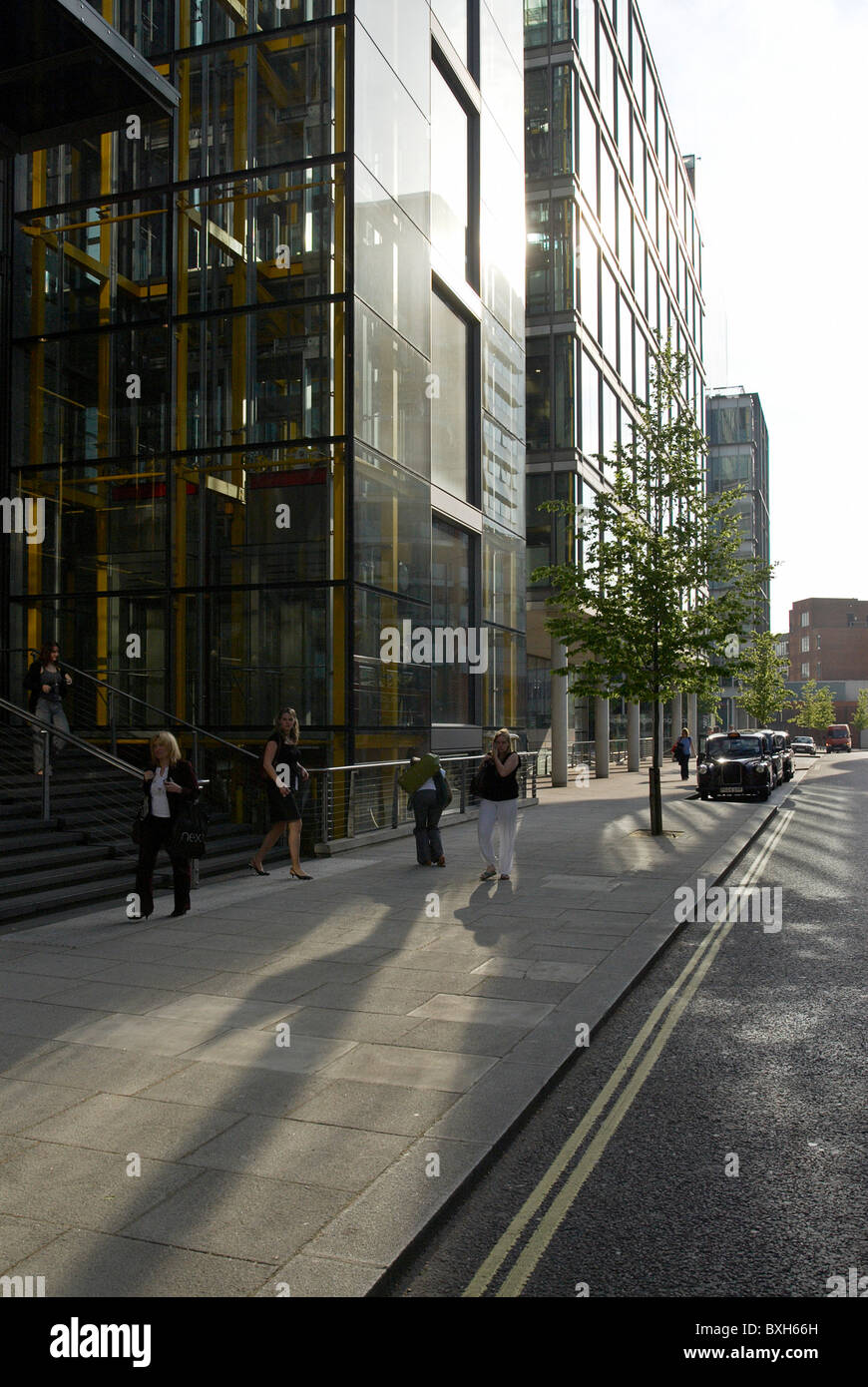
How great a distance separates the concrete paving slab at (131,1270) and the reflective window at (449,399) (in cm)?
1799

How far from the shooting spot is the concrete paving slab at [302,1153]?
163 inches

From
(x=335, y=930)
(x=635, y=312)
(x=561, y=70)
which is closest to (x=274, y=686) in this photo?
(x=335, y=930)

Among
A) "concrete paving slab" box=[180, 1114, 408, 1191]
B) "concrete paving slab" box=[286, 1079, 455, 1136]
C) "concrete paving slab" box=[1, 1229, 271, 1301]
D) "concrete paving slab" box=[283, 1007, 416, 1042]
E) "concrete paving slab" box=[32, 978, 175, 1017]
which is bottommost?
"concrete paving slab" box=[32, 978, 175, 1017]

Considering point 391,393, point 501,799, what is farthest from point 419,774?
point 391,393

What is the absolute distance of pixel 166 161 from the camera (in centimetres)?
1730

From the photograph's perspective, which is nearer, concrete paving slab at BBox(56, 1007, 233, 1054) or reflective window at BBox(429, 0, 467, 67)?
concrete paving slab at BBox(56, 1007, 233, 1054)

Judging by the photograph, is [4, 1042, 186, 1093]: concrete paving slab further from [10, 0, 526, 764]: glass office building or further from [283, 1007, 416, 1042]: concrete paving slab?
[10, 0, 526, 764]: glass office building

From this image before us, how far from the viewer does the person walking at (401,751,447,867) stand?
43.3ft

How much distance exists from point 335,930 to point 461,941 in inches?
46.1

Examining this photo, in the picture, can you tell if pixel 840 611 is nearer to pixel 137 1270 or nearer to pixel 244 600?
pixel 244 600

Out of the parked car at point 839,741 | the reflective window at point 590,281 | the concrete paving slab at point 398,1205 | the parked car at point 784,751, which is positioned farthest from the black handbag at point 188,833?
the parked car at point 839,741

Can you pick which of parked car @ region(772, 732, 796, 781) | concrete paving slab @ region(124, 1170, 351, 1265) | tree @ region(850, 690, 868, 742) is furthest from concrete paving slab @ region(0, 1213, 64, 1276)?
tree @ region(850, 690, 868, 742)

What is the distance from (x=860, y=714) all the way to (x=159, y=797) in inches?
4842

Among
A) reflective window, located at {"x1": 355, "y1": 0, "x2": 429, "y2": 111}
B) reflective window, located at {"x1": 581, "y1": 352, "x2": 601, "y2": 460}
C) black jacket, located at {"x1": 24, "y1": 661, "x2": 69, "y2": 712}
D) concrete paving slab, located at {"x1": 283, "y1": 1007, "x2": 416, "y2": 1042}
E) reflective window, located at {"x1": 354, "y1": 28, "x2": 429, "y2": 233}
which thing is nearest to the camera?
concrete paving slab, located at {"x1": 283, "y1": 1007, "x2": 416, "y2": 1042}
